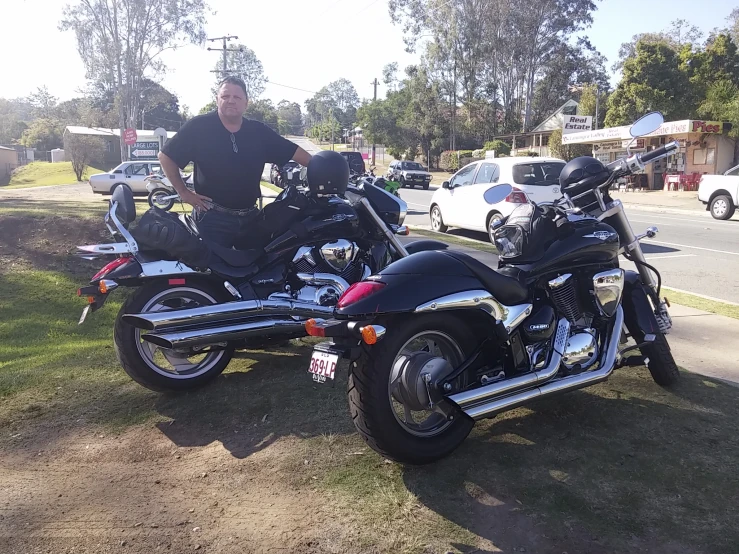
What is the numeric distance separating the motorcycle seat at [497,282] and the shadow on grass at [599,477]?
797 mm

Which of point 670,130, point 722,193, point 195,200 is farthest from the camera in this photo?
point 670,130

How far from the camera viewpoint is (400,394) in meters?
3.05

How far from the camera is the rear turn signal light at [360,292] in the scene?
119 inches

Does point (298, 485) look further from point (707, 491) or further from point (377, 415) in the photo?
point (707, 491)

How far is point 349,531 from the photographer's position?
2670mm

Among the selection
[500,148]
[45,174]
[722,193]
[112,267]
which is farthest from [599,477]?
[45,174]

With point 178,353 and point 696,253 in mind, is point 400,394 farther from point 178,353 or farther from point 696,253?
point 696,253

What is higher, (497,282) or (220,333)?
(497,282)

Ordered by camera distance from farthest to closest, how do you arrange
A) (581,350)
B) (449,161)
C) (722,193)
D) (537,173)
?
1. (449,161)
2. (722,193)
3. (537,173)
4. (581,350)

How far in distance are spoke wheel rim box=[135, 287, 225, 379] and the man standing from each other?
1.75 ft

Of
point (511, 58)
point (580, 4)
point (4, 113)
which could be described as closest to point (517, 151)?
point (511, 58)

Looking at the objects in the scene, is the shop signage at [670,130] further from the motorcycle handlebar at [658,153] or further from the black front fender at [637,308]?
the black front fender at [637,308]

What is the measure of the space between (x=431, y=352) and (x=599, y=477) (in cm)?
102

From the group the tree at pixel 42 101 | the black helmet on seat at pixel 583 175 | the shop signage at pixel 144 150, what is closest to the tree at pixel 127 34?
the shop signage at pixel 144 150
